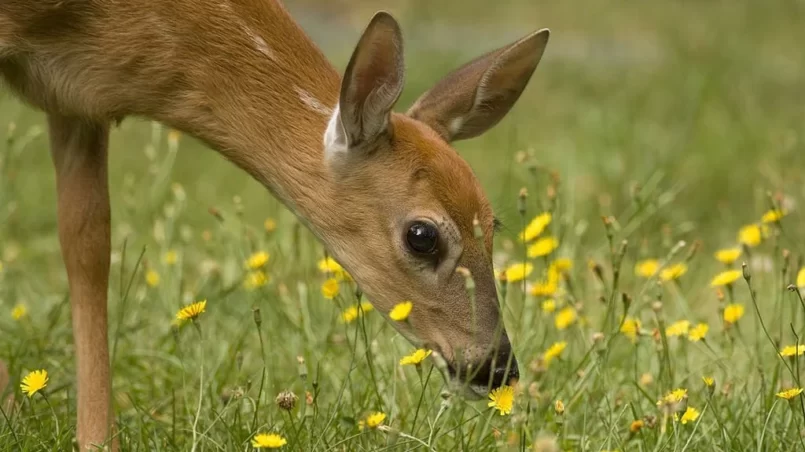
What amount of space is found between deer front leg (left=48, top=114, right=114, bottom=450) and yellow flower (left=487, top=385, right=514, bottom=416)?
4.24 ft

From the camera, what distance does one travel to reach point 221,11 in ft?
12.5

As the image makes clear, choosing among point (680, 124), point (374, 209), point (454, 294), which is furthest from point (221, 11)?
point (680, 124)

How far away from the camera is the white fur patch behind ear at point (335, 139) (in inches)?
146

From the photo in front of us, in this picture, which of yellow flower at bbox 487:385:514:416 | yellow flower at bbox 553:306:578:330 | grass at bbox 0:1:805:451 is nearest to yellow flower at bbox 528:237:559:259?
grass at bbox 0:1:805:451

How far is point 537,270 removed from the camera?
5.57m

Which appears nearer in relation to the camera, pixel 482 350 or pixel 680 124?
pixel 482 350

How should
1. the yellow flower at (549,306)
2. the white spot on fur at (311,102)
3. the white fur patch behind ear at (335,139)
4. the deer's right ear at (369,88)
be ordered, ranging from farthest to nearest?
the yellow flower at (549,306)
the white spot on fur at (311,102)
the white fur patch behind ear at (335,139)
the deer's right ear at (369,88)

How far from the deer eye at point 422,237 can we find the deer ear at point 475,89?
1.46ft

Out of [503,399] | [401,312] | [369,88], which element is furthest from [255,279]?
[503,399]

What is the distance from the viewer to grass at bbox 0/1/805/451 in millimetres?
3564

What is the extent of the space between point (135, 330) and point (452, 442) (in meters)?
1.36

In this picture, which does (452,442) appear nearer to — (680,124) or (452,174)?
(452,174)

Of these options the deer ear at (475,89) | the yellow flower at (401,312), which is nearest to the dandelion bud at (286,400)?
the yellow flower at (401,312)

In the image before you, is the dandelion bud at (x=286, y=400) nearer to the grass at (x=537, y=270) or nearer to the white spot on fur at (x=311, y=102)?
the grass at (x=537, y=270)
